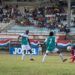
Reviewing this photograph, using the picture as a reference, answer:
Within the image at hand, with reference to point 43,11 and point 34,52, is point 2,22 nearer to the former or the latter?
point 43,11

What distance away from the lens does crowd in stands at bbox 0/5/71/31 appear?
1949 inches

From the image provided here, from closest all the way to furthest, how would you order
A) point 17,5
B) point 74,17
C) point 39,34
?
1. point 39,34
2. point 74,17
3. point 17,5

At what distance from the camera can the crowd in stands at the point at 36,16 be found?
4950 cm

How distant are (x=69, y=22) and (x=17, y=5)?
10951mm

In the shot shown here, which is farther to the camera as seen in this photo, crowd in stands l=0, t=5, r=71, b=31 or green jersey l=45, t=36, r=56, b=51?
crowd in stands l=0, t=5, r=71, b=31

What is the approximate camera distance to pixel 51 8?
5481 centimetres

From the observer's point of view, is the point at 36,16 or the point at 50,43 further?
the point at 36,16

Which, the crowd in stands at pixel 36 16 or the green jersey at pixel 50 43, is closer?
the green jersey at pixel 50 43

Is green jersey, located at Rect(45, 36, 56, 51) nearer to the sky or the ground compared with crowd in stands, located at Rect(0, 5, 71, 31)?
nearer to the sky

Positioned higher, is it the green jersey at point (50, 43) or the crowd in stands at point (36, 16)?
the green jersey at point (50, 43)

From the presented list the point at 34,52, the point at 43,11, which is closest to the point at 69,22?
the point at 43,11

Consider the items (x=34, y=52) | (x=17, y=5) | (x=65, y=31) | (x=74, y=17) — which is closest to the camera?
(x=34, y=52)

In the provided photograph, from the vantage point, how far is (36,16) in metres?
52.4

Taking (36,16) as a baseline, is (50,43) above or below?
above
